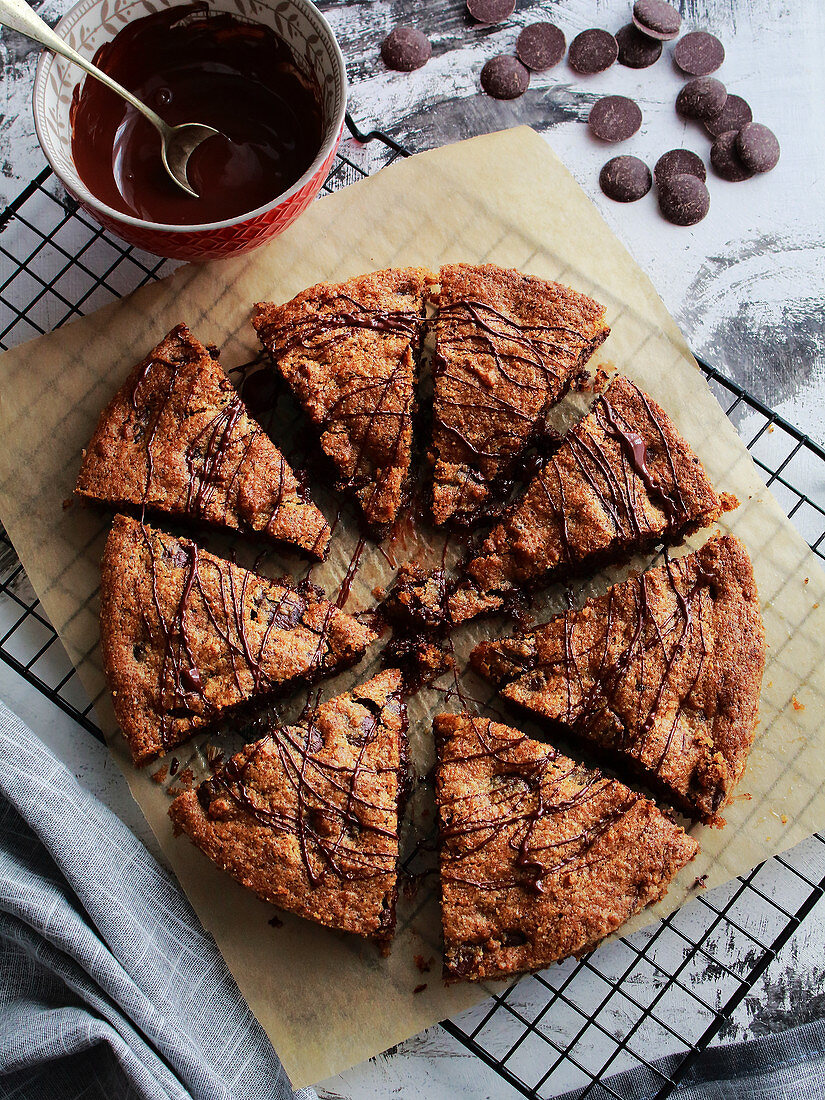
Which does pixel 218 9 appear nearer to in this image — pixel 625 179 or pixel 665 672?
pixel 625 179

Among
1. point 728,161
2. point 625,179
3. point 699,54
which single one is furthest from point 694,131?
point 625,179

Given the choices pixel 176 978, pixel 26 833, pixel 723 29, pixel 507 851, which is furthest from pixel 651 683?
pixel 723 29

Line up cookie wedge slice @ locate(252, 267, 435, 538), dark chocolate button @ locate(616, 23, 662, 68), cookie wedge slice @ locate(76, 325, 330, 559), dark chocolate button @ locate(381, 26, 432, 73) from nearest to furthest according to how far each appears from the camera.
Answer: cookie wedge slice @ locate(76, 325, 330, 559) < cookie wedge slice @ locate(252, 267, 435, 538) < dark chocolate button @ locate(381, 26, 432, 73) < dark chocolate button @ locate(616, 23, 662, 68)

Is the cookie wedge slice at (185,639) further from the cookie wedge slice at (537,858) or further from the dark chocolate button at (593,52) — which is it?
the dark chocolate button at (593,52)

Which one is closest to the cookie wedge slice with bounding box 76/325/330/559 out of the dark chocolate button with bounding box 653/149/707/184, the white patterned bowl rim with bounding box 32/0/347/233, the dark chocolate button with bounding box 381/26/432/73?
the white patterned bowl rim with bounding box 32/0/347/233

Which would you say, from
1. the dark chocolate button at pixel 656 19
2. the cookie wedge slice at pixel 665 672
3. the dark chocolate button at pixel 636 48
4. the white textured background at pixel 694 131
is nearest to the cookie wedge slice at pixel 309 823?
the cookie wedge slice at pixel 665 672

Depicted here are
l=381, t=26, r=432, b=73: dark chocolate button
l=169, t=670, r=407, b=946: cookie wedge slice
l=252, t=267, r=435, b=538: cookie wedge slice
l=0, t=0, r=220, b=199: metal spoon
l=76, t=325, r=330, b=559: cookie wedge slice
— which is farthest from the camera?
l=381, t=26, r=432, b=73: dark chocolate button

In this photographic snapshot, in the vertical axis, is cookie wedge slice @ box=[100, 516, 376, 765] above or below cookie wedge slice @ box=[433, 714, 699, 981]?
above

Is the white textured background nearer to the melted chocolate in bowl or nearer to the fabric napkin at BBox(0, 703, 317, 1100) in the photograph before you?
the melted chocolate in bowl
